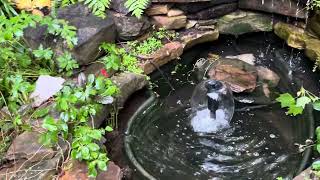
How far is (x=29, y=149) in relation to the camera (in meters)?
3.36

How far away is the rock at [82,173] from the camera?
3.17 m

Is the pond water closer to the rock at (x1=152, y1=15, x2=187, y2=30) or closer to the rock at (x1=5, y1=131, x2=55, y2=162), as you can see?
the rock at (x1=152, y1=15, x2=187, y2=30)

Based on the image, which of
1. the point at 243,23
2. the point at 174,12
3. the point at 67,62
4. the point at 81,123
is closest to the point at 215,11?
the point at 243,23

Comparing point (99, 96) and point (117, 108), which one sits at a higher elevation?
point (99, 96)

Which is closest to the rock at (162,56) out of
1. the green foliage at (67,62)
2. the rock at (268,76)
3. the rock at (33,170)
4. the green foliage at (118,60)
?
the green foliage at (118,60)

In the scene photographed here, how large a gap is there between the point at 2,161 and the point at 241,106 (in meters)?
2.32

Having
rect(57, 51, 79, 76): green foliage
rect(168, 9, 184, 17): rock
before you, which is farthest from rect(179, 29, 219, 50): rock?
rect(57, 51, 79, 76): green foliage

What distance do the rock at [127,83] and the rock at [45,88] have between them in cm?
54

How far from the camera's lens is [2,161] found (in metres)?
3.39

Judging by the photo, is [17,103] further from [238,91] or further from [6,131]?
[238,91]

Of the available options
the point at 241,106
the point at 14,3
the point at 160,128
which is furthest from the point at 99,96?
the point at 14,3

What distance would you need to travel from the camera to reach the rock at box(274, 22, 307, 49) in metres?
4.96

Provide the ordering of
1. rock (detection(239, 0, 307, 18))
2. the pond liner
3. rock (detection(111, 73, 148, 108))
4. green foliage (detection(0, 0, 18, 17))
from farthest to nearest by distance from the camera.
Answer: rock (detection(239, 0, 307, 18)) < green foliage (detection(0, 0, 18, 17)) < rock (detection(111, 73, 148, 108)) < the pond liner

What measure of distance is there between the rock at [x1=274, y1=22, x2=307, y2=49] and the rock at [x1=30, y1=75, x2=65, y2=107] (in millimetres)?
2668
